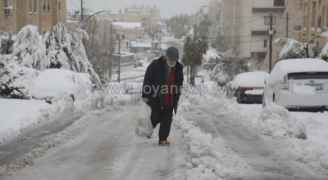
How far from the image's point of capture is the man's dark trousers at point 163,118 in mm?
Result: 11823

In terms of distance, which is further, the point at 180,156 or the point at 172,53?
Result: the point at 172,53

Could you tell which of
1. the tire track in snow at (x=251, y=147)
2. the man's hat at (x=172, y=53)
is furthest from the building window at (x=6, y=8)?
the man's hat at (x=172, y=53)

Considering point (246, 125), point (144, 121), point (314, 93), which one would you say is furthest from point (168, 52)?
point (314, 93)

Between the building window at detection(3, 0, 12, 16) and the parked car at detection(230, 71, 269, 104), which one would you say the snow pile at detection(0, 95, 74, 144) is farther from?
the building window at detection(3, 0, 12, 16)

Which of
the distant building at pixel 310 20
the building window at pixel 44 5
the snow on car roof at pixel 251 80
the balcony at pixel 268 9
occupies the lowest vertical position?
the snow on car roof at pixel 251 80

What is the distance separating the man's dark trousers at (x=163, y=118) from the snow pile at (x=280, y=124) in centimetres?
251

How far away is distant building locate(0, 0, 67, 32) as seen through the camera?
143 feet

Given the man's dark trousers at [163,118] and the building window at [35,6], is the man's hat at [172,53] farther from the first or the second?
the building window at [35,6]

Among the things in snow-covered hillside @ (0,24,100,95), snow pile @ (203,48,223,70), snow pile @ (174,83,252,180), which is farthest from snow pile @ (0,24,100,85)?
snow pile @ (203,48,223,70)

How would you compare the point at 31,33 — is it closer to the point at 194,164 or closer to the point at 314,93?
the point at 314,93

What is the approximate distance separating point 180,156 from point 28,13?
127 ft

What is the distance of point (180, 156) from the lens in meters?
10.4

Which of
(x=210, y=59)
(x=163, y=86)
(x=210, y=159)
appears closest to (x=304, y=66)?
(x=163, y=86)

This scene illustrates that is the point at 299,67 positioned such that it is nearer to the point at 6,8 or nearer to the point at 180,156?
the point at 180,156
